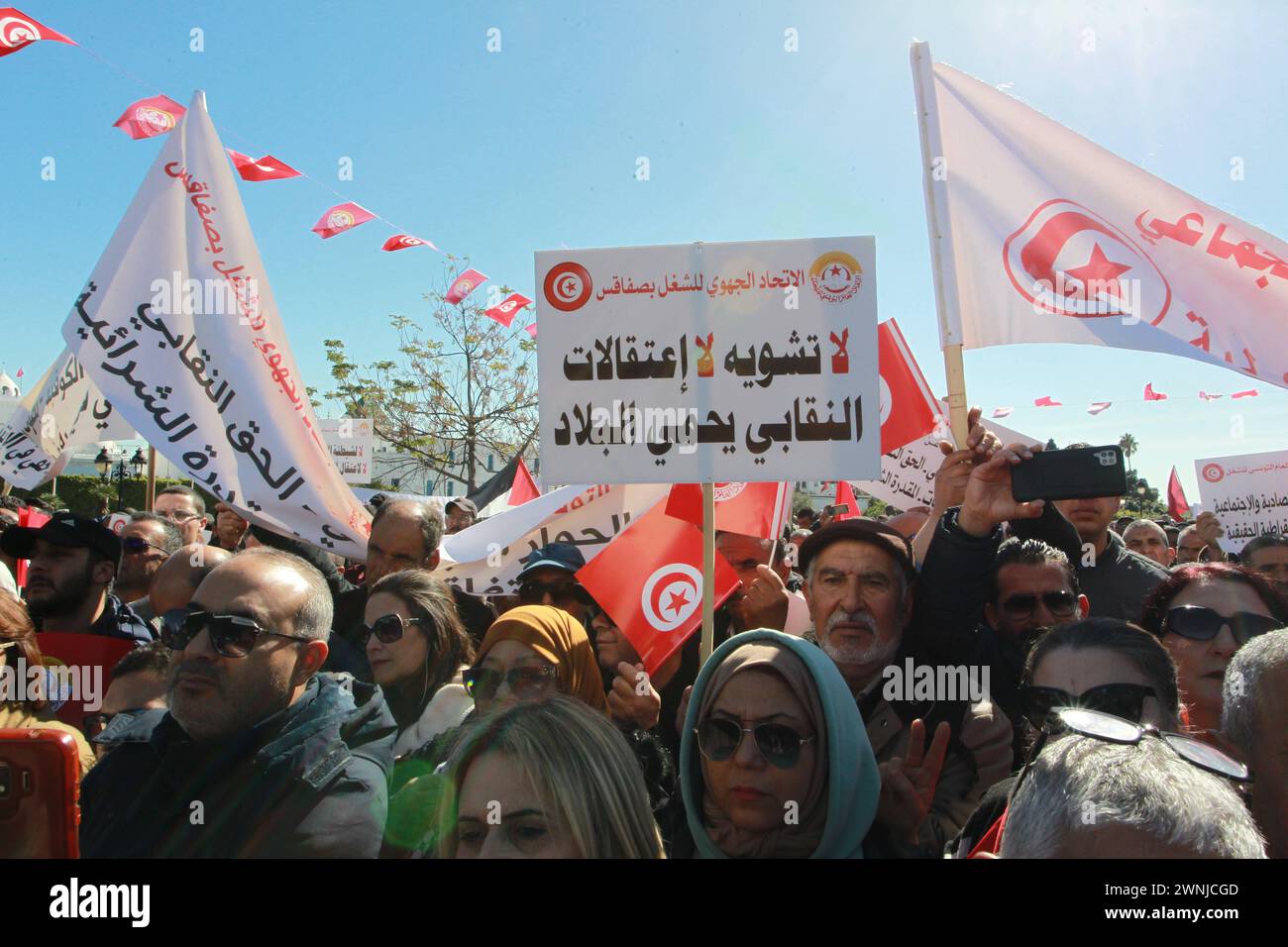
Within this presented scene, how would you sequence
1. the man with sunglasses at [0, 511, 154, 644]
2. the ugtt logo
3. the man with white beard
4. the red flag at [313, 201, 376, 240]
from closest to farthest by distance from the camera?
the man with white beard < the ugtt logo < the man with sunglasses at [0, 511, 154, 644] < the red flag at [313, 201, 376, 240]

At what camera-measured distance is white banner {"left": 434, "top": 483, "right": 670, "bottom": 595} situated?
14.1 ft

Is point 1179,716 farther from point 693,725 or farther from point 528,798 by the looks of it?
point 528,798

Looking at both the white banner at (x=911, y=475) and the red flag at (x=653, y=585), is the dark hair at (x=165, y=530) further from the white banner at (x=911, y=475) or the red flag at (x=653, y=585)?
the white banner at (x=911, y=475)

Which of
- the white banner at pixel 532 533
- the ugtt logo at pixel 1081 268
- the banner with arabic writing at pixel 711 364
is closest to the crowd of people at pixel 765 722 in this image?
the banner with arabic writing at pixel 711 364

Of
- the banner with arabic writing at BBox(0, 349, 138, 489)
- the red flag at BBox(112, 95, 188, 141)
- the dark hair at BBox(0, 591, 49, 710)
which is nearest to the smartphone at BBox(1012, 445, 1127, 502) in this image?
the dark hair at BBox(0, 591, 49, 710)

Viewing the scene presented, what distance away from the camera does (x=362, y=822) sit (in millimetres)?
1796

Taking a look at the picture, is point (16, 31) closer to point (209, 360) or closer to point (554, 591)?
point (209, 360)

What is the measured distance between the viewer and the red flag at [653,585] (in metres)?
3.10

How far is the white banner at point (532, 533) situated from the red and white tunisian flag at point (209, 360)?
774 millimetres

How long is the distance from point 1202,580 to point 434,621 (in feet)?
8.37

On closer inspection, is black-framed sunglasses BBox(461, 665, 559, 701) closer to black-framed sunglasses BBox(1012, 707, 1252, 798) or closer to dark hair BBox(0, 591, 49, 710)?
dark hair BBox(0, 591, 49, 710)


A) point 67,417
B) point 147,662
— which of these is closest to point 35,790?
point 147,662

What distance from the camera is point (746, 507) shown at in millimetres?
4062

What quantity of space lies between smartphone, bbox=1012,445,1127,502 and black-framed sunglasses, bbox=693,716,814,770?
1.07 m
